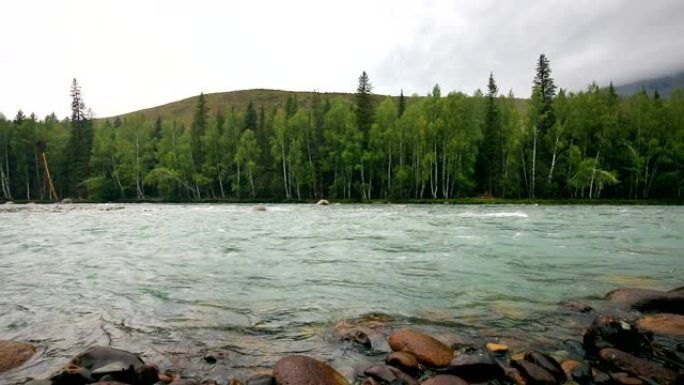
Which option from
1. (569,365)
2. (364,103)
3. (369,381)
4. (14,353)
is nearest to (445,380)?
(369,381)

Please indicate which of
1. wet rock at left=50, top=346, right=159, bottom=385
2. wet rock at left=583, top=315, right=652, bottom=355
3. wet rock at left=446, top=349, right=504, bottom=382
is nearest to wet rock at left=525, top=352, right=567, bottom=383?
wet rock at left=446, top=349, right=504, bottom=382

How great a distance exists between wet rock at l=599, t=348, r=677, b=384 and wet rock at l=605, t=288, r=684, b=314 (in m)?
3.08

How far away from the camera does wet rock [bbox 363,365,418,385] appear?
510cm

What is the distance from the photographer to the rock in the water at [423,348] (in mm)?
5684

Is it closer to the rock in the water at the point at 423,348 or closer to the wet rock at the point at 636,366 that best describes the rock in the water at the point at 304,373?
the rock in the water at the point at 423,348

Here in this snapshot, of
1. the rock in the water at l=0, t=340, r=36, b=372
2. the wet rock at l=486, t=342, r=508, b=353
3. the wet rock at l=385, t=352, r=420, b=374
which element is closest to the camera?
the wet rock at l=385, t=352, r=420, b=374

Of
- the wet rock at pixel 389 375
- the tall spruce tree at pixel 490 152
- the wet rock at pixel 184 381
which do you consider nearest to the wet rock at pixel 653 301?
the wet rock at pixel 389 375

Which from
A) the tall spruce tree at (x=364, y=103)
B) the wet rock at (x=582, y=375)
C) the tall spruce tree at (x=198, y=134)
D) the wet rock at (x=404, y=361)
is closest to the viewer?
the wet rock at (x=582, y=375)

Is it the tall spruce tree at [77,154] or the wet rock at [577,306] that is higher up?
the tall spruce tree at [77,154]

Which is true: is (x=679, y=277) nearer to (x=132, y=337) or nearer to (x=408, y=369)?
(x=408, y=369)

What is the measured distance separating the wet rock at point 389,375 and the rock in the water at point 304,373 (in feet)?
1.20

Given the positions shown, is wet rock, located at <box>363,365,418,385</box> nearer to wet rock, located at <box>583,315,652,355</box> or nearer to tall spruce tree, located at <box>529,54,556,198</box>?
wet rock, located at <box>583,315,652,355</box>

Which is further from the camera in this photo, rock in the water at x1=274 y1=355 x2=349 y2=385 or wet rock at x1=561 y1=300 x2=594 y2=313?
wet rock at x1=561 y1=300 x2=594 y2=313

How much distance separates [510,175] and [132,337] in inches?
2331
